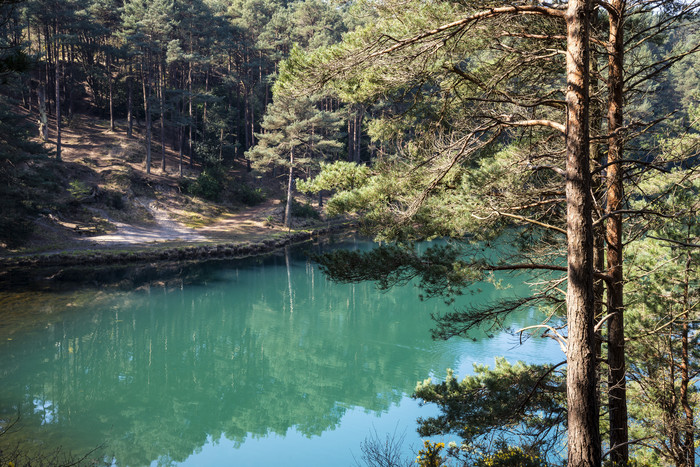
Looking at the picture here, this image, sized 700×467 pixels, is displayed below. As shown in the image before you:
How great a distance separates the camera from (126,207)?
24.9m

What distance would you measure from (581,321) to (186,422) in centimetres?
823

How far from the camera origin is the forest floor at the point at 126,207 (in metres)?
21.3

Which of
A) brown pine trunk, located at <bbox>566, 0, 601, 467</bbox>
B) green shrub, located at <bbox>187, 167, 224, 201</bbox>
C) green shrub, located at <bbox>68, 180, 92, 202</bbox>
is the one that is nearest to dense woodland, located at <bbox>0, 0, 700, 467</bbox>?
brown pine trunk, located at <bbox>566, 0, 601, 467</bbox>

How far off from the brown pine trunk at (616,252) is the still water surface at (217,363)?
471 cm

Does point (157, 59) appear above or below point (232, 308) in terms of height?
above

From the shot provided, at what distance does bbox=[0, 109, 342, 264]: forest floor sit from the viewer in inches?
840

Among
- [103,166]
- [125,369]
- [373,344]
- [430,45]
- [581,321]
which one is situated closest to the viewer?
[581,321]

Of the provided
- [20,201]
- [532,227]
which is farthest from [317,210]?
[532,227]

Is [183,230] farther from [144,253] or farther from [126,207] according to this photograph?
[144,253]

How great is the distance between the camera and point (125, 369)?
11.8m

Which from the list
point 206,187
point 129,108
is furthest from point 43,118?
point 206,187

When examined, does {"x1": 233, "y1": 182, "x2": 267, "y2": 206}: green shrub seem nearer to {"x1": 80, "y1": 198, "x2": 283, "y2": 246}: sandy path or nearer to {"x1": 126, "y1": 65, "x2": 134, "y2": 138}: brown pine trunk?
{"x1": 80, "y1": 198, "x2": 283, "y2": 246}: sandy path

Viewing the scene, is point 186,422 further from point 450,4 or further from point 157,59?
point 157,59

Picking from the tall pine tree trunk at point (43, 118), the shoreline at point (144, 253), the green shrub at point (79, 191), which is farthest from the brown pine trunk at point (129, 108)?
the shoreline at point (144, 253)
